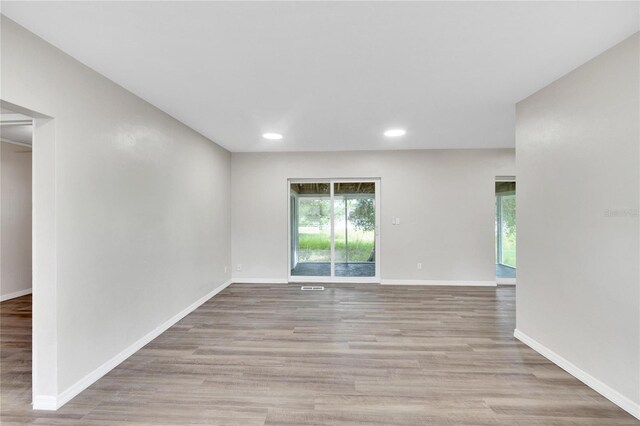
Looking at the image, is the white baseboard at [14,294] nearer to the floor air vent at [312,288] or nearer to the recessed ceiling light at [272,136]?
the floor air vent at [312,288]

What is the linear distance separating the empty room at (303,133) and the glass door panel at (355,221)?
1599 millimetres

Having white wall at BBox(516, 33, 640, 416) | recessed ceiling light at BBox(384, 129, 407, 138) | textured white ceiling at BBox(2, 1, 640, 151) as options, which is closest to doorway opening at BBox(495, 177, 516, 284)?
recessed ceiling light at BBox(384, 129, 407, 138)

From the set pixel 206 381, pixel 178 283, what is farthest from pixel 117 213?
pixel 206 381

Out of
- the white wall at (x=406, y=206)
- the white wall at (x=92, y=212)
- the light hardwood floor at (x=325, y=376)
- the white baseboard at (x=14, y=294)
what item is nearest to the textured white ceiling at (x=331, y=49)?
the white wall at (x=92, y=212)

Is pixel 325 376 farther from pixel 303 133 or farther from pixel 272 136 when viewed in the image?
pixel 272 136

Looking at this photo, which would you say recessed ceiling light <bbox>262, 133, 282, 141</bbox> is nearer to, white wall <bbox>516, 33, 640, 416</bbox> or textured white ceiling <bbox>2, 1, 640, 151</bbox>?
textured white ceiling <bbox>2, 1, 640, 151</bbox>

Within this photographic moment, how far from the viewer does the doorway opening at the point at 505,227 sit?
18.2 ft

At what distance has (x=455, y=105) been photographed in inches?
120

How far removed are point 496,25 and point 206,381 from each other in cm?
313

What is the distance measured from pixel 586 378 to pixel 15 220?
734 centimetres

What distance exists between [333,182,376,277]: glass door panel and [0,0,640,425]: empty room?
1599mm

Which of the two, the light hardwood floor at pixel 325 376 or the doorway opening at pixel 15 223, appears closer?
the light hardwood floor at pixel 325 376

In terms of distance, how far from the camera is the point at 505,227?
567cm

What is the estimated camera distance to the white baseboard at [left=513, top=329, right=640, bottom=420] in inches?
74.3
